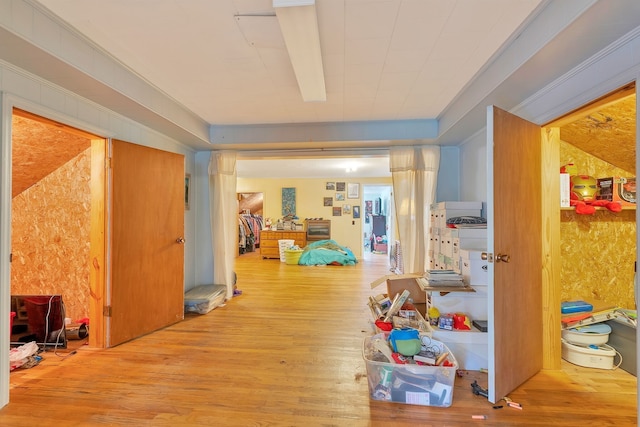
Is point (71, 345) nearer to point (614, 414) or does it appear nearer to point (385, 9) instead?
point (385, 9)

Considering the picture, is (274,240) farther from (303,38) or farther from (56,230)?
(303,38)

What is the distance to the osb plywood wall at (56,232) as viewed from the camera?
278 cm

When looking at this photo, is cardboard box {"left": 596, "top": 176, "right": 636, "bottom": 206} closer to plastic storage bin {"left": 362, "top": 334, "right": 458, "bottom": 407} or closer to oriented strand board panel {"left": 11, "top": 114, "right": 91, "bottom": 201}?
plastic storage bin {"left": 362, "top": 334, "right": 458, "bottom": 407}

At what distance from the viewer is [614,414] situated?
156 centimetres

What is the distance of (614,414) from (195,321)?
3.39 metres

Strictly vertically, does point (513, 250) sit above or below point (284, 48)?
below

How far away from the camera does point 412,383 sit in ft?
5.41

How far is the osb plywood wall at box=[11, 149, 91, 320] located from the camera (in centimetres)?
→ 278

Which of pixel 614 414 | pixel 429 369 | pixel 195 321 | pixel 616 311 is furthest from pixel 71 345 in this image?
pixel 616 311

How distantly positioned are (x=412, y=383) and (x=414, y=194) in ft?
7.52

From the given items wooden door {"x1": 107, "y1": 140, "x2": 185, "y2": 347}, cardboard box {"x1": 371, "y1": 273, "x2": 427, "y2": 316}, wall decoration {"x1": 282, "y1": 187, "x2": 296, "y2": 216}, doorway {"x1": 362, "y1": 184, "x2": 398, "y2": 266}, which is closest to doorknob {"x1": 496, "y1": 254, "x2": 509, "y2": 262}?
cardboard box {"x1": 371, "y1": 273, "x2": 427, "y2": 316}

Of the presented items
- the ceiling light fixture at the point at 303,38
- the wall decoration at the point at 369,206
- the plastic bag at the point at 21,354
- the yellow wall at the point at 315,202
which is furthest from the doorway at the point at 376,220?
the plastic bag at the point at 21,354

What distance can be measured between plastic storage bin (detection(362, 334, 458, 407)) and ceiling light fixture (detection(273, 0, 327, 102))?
198 centimetres

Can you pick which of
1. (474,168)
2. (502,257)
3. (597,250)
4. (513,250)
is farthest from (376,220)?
(502,257)
